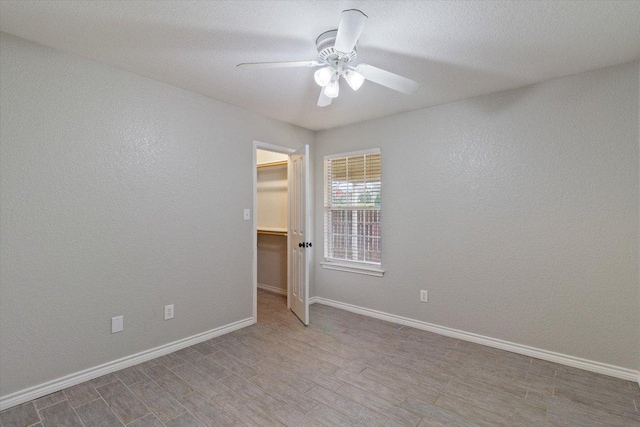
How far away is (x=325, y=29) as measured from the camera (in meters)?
1.94

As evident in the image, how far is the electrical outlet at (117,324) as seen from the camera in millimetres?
2486

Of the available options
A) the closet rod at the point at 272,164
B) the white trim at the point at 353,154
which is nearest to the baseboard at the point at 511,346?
the white trim at the point at 353,154

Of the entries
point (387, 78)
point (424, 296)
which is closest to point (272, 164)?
point (424, 296)

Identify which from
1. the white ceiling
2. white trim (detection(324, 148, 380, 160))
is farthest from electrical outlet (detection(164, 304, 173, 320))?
white trim (detection(324, 148, 380, 160))

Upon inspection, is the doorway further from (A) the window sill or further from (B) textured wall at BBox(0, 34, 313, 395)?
(B) textured wall at BBox(0, 34, 313, 395)

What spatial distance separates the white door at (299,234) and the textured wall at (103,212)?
769 mm

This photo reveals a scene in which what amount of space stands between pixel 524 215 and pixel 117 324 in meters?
3.60

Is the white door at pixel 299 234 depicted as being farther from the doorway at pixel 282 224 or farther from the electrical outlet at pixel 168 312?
the electrical outlet at pixel 168 312

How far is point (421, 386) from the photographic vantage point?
229 centimetres

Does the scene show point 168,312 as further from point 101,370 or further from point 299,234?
point 299,234

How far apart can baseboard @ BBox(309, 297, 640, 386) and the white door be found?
Answer: 72 cm

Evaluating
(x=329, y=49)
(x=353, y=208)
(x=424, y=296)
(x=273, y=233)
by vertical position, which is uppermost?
(x=329, y=49)

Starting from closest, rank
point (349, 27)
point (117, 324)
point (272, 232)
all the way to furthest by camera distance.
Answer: point (349, 27) → point (117, 324) → point (272, 232)

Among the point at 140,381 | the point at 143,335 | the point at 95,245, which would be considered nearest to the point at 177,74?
the point at 95,245
